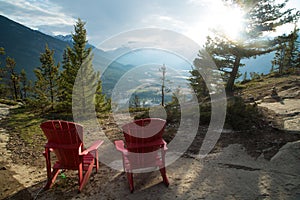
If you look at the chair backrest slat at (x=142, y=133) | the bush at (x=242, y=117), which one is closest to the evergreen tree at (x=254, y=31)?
the bush at (x=242, y=117)

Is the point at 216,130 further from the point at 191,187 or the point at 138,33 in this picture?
the point at 138,33

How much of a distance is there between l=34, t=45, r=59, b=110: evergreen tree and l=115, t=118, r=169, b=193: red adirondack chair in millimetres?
16307

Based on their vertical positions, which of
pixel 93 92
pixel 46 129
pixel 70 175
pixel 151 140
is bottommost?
pixel 70 175

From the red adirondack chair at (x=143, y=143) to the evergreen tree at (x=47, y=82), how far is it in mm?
16307

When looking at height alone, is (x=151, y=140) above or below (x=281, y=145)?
above

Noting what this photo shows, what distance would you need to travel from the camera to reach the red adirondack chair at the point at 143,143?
4172mm

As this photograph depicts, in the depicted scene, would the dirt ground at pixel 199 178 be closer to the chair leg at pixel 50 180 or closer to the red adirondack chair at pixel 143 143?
the chair leg at pixel 50 180

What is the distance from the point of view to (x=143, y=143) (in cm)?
425

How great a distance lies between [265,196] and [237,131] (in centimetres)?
411

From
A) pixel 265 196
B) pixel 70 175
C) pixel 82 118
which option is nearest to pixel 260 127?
pixel 265 196

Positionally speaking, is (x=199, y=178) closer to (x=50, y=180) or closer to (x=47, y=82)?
(x=50, y=180)

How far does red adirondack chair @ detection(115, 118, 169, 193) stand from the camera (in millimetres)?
4172

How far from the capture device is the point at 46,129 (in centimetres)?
416

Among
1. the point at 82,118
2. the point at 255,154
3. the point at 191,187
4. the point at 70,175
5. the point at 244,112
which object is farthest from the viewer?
the point at 82,118
